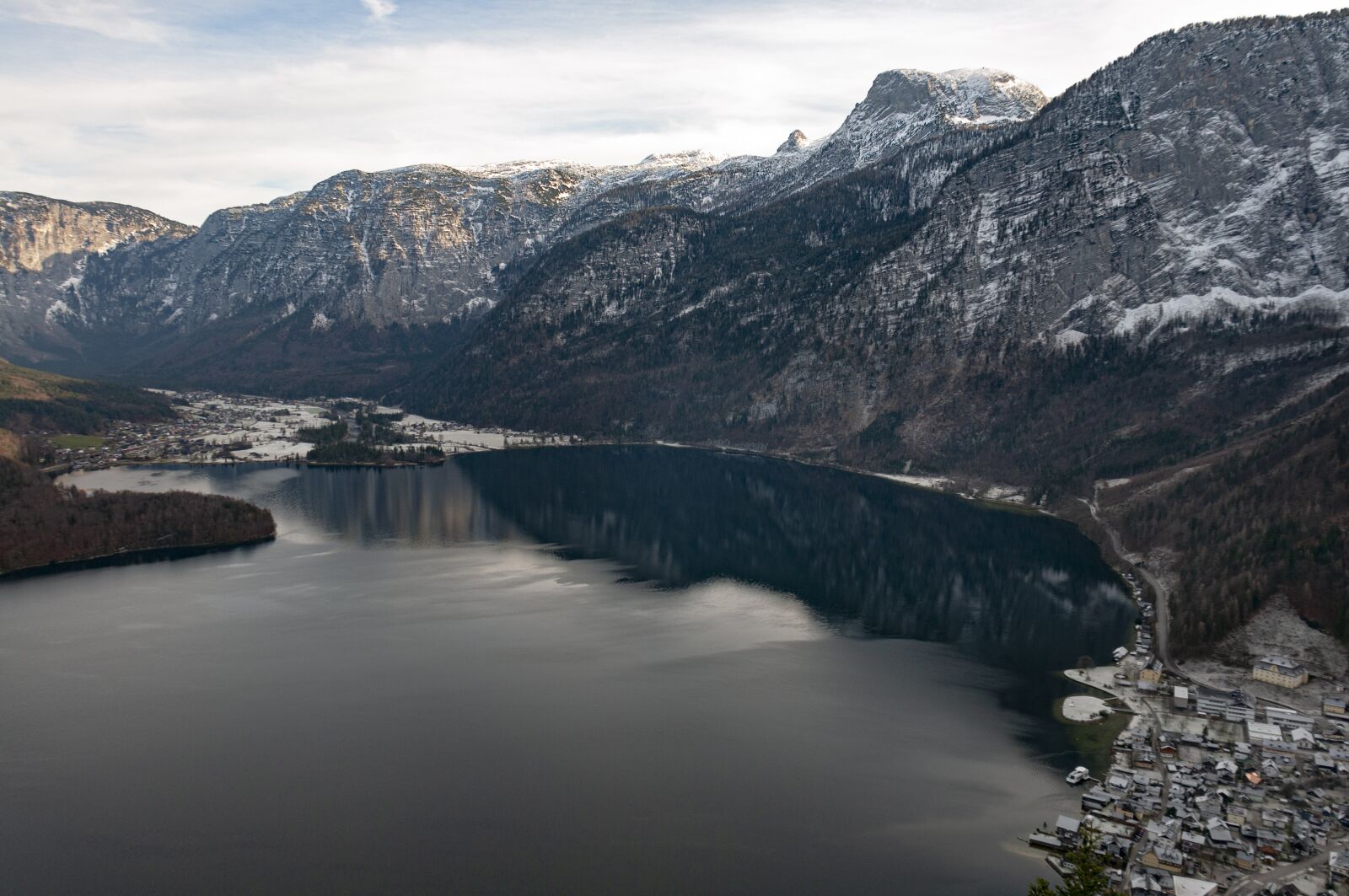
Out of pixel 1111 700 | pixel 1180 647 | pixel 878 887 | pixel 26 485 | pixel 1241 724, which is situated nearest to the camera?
pixel 878 887

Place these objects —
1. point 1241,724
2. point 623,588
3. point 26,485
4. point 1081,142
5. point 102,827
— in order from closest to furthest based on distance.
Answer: point 102,827, point 1241,724, point 623,588, point 26,485, point 1081,142

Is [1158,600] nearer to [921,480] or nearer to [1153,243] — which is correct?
[921,480]

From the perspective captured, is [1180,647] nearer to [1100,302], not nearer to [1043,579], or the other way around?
[1043,579]

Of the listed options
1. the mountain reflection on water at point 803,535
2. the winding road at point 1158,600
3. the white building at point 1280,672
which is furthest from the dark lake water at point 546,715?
the white building at point 1280,672

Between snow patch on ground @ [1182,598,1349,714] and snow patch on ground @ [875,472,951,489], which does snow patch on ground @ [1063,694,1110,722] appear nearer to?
snow patch on ground @ [1182,598,1349,714]

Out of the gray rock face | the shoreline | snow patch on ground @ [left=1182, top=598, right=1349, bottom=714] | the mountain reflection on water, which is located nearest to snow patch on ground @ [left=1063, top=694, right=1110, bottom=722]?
the mountain reflection on water

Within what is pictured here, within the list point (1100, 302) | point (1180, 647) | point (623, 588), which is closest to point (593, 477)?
point (623, 588)

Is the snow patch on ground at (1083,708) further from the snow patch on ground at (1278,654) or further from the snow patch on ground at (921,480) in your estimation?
the snow patch on ground at (921,480)

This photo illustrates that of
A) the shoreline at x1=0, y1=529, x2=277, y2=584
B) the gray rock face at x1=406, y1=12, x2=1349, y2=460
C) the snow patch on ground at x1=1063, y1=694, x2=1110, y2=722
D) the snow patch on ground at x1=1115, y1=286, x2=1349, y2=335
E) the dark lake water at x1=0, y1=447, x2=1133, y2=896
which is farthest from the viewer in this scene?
the gray rock face at x1=406, y1=12, x2=1349, y2=460
